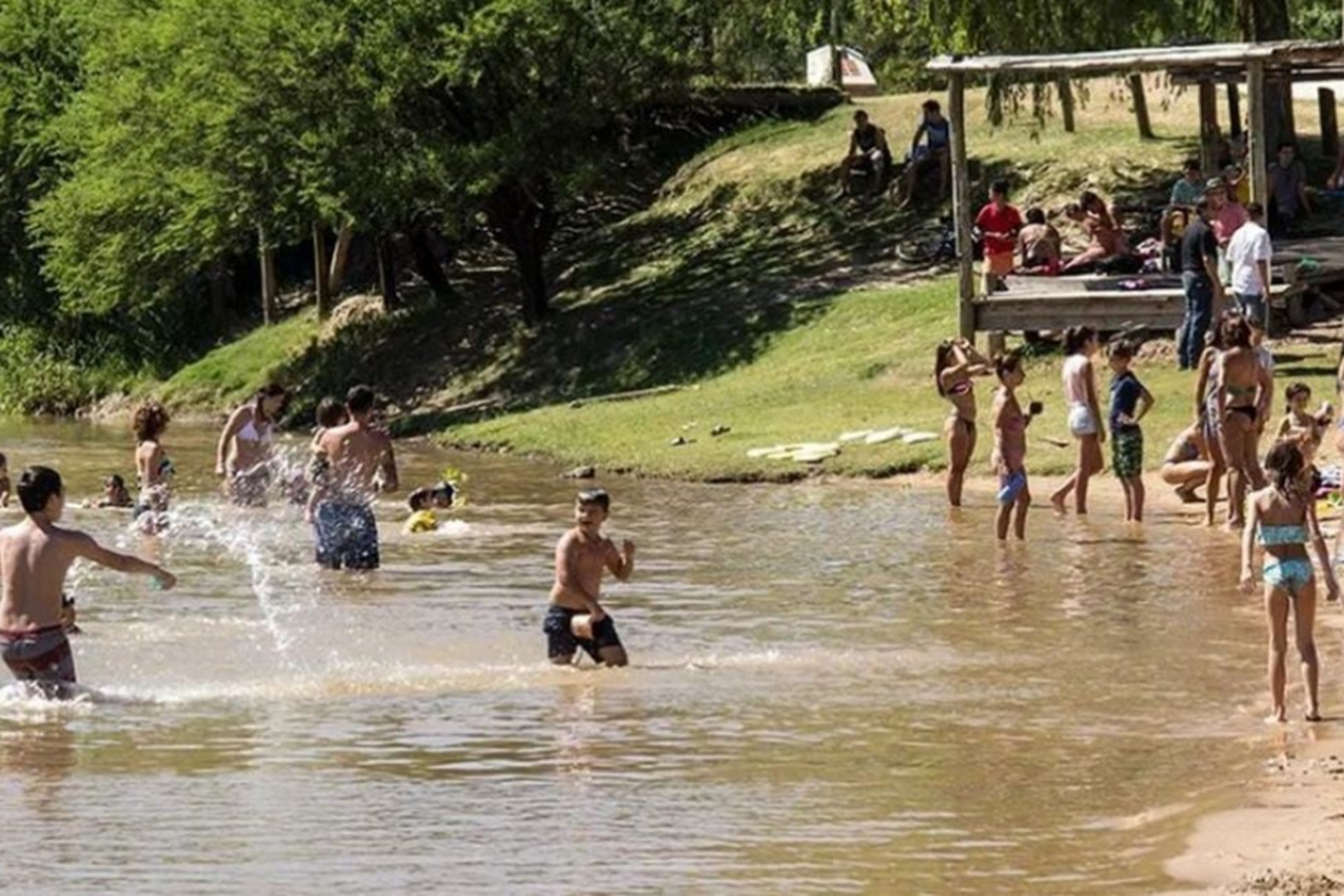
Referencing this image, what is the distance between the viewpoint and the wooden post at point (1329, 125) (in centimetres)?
4028

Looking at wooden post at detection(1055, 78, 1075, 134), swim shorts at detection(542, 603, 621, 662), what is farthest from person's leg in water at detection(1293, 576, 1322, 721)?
wooden post at detection(1055, 78, 1075, 134)

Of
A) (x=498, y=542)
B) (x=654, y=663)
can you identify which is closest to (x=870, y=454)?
(x=498, y=542)

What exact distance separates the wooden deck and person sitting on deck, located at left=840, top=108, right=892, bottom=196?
33.9ft

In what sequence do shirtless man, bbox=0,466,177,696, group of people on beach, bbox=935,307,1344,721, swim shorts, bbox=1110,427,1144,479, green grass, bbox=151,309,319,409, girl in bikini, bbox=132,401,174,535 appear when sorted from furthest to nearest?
green grass, bbox=151,309,319,409 → swim shorts, bbox=1110,427,1144,479 → girl in bikini, bbox=132,401,174,535 → group of people on beach, bbox=935,307,1344,721 → shirtless man, bbox=0,466,177,696

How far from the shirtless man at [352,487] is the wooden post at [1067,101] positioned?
17625mm

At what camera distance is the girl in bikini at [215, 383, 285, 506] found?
2536cm

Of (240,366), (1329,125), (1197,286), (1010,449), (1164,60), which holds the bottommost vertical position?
(240,366)

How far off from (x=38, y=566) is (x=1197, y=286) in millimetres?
17003

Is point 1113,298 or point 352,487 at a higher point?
point 1113,298

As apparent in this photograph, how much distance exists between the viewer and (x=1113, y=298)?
103 feet

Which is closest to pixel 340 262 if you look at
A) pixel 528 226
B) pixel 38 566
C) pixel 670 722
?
pixel 528 226

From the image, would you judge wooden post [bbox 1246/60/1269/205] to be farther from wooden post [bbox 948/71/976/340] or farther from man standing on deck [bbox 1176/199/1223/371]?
wooden post [bbox 948/71/976/340]

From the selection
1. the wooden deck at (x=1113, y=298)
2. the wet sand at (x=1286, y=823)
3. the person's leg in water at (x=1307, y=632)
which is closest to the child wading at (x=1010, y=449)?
the wet sand at (x=1286, y=823)

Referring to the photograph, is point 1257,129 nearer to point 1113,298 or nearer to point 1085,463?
point 1113,298
